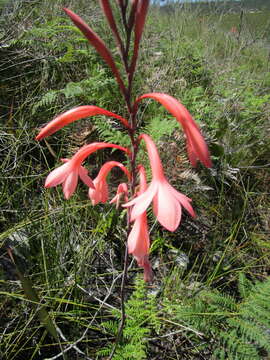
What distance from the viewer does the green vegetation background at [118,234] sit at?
1449mm

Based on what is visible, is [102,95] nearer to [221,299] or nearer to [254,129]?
[254,129]

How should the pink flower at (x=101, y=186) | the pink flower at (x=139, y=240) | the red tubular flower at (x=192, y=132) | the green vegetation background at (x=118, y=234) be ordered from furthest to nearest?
1. the green vegetation background at (x=118, y=234)
2. the pink flower at (x=101, y=186)
3. the pink flower at (x=139, y=240)
4. the red tubular flower at (x=192, y=132)

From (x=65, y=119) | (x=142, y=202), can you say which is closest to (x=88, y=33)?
(x=65, y=119)

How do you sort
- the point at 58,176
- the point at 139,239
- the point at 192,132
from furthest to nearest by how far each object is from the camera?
the point at 58,176
the point at 139,239
the point at 192,132

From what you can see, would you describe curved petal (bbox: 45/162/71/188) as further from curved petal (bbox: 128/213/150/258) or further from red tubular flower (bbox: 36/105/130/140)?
curved petal (bbox: 128/213/150/258)

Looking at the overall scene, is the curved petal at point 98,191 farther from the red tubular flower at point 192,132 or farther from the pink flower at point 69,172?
the red tubular flower at point 192,132

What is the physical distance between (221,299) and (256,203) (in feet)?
4.28

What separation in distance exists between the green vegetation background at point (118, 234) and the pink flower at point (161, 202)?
15.2 inches

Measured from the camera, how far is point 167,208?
2.66 ft

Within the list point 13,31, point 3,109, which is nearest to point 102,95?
point 3,109

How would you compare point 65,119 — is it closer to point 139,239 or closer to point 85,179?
point 85,179

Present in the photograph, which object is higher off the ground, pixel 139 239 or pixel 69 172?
pixel 69 172

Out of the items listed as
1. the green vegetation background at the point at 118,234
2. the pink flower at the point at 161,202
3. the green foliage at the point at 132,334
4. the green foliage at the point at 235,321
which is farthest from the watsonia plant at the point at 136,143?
the green foliage at the point at 235,321

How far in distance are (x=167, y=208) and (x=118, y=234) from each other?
1.31 metres
